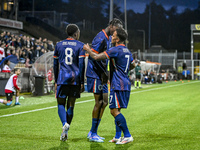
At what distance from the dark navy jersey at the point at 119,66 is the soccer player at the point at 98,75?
53 cm

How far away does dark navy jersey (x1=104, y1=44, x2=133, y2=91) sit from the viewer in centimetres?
634

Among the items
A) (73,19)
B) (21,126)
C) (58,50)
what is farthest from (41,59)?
(73,19)

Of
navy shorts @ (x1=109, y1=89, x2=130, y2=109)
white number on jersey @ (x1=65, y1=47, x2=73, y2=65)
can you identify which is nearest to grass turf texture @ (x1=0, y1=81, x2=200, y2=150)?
navy shorts @ (x1=109, y1=89, x2=130, y2=109)

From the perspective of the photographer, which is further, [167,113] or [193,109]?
[193,109]

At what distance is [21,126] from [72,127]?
1297mm

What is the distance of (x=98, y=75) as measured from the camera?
6949mm

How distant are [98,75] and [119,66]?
0.67 m

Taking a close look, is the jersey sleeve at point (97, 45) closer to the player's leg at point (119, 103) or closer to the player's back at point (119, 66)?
the player's back at point (119, 66)

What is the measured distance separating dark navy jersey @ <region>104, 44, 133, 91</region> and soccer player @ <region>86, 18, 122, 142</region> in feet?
1.75

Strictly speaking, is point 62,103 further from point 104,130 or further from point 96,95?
point 104,130

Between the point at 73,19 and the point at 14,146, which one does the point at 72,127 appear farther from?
the point at 73,19

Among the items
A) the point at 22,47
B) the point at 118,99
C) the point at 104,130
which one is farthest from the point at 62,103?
the point at 22,47

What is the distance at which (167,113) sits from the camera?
11.4 m

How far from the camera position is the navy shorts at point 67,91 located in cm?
686
